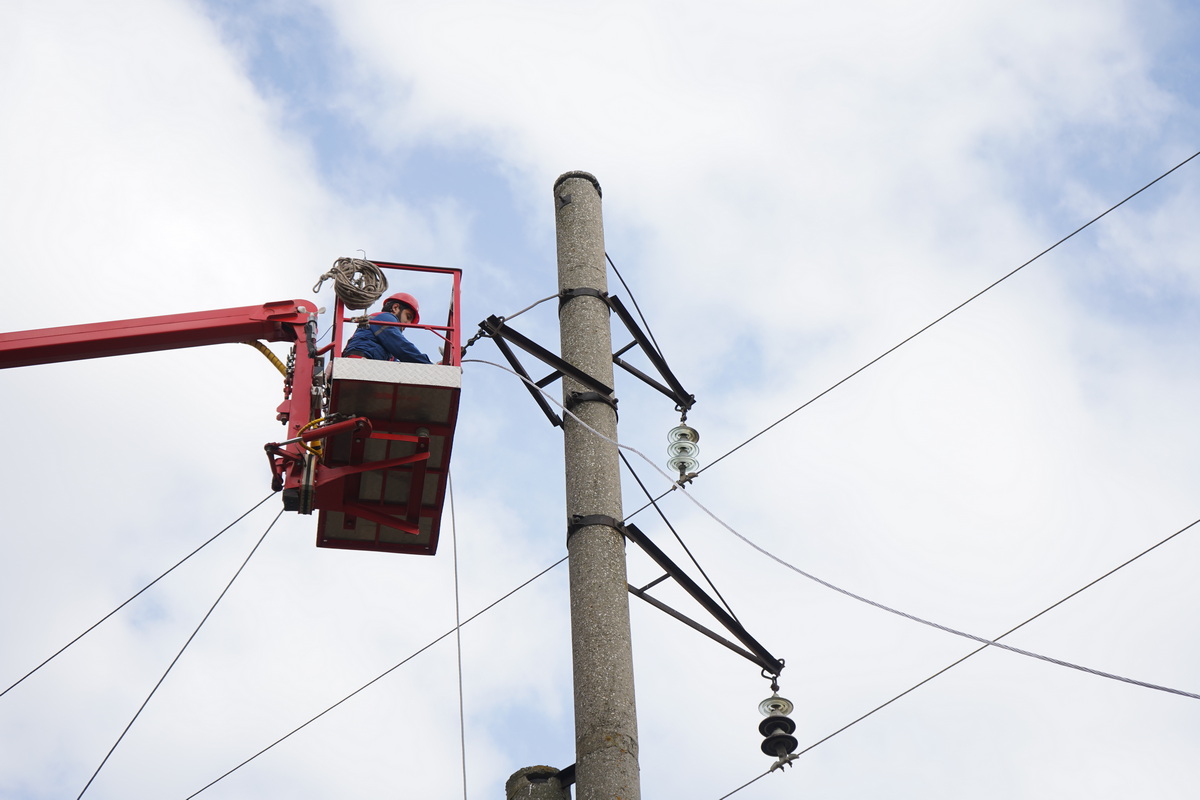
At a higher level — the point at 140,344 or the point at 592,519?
the point at 140,344

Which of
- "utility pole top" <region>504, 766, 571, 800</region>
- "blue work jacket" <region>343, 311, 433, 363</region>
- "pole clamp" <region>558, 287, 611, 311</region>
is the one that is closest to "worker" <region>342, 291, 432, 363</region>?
"blue work jacket" <region>343, 311, 433, 363</region>

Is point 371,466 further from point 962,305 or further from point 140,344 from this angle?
point 962,305

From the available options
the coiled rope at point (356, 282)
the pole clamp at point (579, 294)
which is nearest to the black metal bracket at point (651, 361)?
the pole clamp at point (579, 294)

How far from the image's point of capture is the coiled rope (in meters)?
7.88

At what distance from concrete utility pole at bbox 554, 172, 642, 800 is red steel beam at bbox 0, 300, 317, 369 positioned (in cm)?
212

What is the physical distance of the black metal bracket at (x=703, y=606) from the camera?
6.43 meters

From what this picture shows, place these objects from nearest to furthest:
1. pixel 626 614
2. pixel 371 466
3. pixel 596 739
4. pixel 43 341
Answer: pixel 596 739
pixel 626 614
pixel 371 466
pixel 43 341

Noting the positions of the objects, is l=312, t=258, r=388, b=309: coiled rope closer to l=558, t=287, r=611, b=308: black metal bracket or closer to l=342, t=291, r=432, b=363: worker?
l=342, t=291, r=432, b=363: worker

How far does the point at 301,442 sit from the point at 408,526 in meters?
1.09

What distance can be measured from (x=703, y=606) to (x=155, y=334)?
4.12 metres

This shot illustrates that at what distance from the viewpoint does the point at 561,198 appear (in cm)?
784

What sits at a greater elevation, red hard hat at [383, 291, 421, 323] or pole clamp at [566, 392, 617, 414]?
red hard hat at [383, 291, 421, 323]

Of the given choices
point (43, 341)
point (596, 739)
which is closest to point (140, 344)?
point (43, 341)

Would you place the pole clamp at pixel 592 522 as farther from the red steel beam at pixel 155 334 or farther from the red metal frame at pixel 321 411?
the red steel beam at pixel 155 334
